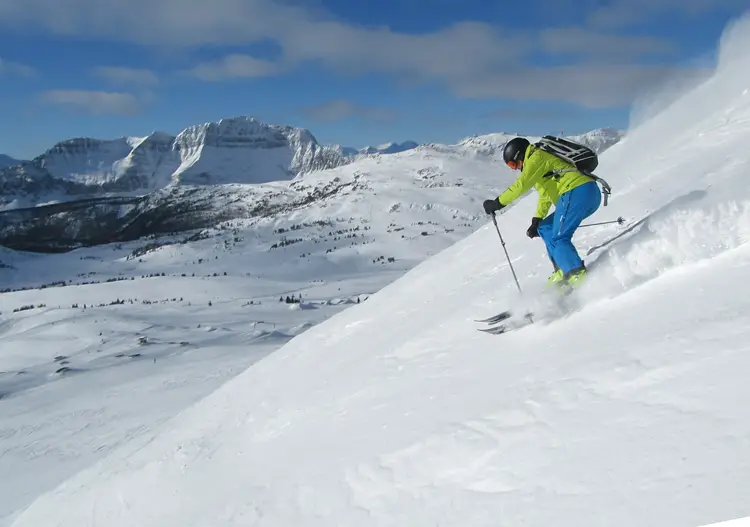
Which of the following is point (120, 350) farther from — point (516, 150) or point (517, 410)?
point (517, 410)

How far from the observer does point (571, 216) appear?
24.2 feet

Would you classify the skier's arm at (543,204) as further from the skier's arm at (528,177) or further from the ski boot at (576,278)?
the ski boot at (576,278)

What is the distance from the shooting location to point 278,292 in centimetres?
5175

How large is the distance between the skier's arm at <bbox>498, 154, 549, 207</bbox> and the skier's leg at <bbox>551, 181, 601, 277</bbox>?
47 centimetres

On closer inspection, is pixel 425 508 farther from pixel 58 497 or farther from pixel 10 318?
pixel 10 318

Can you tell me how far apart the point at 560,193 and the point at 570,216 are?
36cm

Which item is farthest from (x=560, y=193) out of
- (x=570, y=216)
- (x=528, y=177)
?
(x=528, y=177)

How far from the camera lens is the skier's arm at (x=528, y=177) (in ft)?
24.0

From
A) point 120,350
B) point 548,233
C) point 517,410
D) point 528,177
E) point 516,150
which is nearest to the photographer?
point 517,410

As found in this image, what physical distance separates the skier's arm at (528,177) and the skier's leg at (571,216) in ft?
1.53

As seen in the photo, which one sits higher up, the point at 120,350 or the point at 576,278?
the point at 120,350

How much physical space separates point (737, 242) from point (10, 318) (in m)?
38.4

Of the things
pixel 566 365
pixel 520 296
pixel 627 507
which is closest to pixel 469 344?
pixel 520 296

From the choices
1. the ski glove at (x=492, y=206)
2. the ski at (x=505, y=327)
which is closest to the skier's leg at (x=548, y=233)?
the ski glove at (x=492, y=206)
